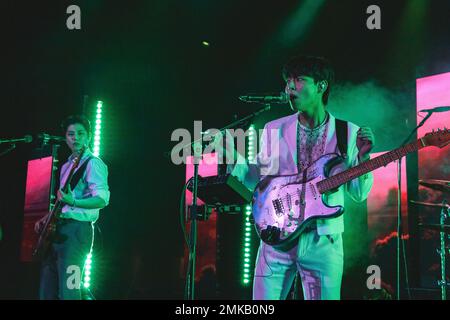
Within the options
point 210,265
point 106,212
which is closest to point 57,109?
point 106,212

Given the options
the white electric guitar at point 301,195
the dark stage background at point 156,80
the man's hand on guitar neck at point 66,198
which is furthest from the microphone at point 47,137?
the white electric guitar at point 301,195

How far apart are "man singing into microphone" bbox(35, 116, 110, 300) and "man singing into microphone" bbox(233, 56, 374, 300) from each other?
4.82ft

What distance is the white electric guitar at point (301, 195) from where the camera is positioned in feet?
9.79

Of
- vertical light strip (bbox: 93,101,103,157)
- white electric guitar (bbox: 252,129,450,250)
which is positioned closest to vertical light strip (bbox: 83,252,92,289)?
vertical light strip (bbox: 93,101,103,157)

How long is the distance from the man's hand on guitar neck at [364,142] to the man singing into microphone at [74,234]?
2.28 metres

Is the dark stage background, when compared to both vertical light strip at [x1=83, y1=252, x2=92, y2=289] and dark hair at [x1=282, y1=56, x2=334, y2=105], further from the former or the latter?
dark hair at [x1=282, y1=56, x2=334, y2=105]

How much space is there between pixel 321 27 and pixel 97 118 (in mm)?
3088

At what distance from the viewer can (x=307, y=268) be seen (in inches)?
112

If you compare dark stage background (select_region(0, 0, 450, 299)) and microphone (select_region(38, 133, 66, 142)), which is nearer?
microphone (select_region(38, 133, 66, 142))

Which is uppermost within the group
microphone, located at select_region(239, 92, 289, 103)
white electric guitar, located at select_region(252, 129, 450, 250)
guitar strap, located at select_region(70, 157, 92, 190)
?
microphone, located at select_region(239, 92, 289, 103)

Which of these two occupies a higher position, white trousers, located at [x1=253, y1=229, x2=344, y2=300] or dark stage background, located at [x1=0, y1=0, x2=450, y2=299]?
dark stage background, located at [x1=0, y1=0, x2=450, y2=299]

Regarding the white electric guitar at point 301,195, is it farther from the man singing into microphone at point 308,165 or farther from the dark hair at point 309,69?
the dark hair at point 309,69

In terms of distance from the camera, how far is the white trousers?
2.80 meters

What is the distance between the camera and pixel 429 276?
5105mm
